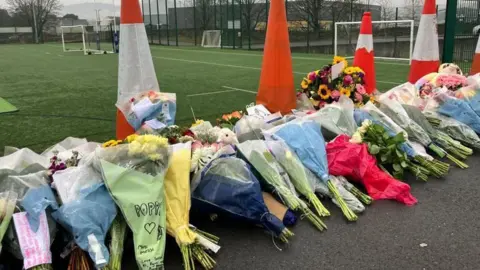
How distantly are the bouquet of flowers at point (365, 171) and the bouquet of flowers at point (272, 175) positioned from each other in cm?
48

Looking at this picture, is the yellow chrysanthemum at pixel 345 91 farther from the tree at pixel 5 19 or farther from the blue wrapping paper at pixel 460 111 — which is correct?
the tree at pixel 5 19

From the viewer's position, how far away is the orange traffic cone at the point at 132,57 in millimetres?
3855

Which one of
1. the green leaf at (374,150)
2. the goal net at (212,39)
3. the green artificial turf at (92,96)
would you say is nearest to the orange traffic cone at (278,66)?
the green artificial turf at (92,96)

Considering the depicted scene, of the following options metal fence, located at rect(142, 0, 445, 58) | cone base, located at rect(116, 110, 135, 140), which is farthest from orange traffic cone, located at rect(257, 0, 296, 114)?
metal fence, located at rect(142, 0, 445, 58)

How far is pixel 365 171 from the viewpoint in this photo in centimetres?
329

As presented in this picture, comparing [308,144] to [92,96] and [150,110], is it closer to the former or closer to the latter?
[150,110]

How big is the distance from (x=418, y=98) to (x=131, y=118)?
9.79 feet

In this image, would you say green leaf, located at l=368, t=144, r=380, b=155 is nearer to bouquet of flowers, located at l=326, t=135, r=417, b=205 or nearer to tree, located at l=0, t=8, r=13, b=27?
bouquet of flowers, located at l=326, t=135, r=417, b=205

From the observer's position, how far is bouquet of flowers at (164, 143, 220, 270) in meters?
2.41

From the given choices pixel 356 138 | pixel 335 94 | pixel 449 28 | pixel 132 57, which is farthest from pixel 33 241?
pixel 449 28

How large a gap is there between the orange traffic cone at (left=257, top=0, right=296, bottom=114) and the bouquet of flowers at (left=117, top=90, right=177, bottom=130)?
1.28 meters

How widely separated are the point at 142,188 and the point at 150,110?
4.41 ft

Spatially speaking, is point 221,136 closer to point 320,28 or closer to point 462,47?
point 462,47

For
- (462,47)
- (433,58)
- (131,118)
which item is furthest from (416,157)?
(462,47)
